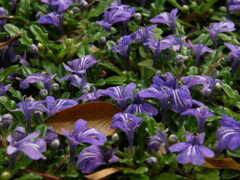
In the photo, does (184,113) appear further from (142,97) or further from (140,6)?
(140,6)

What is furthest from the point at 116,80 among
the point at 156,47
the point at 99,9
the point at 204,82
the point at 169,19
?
the point at 99,9

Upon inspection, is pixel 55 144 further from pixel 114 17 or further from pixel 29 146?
pixel 114 17

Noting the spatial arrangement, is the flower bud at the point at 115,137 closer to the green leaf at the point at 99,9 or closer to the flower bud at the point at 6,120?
the flower bud at the point at 6,120

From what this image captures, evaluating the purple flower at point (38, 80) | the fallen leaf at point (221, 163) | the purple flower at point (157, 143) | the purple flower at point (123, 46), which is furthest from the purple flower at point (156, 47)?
the fallen leaf at point (221, 163)

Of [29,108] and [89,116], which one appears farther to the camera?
[89,116]

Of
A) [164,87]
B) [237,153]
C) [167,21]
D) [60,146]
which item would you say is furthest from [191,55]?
[60,146]

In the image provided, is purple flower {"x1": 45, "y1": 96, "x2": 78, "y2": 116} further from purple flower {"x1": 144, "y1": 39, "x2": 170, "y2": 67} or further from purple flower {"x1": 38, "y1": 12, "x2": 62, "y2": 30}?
purple flower {"x1": 38, "y1": 12, "x2": 62, "y2": 30}

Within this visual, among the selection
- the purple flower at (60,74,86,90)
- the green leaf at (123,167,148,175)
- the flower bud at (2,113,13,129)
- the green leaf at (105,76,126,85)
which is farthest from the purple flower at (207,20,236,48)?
the flower bud at (2,113,13,129)

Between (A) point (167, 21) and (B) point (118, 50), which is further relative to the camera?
(A) point (167, 21)
